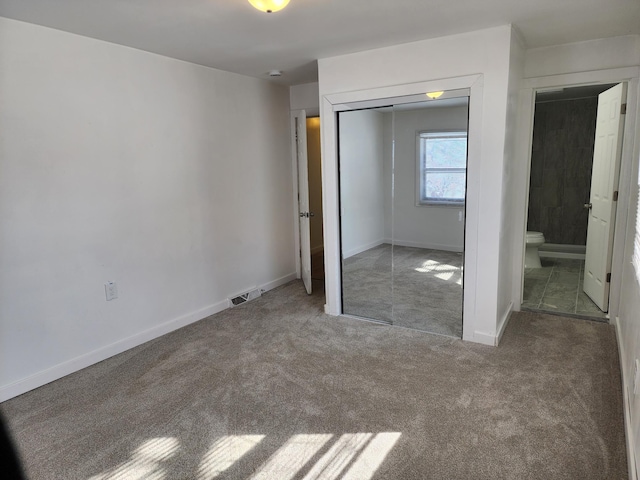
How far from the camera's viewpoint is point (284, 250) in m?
4.99

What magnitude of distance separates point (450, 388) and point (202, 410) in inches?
60.0

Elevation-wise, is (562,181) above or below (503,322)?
above

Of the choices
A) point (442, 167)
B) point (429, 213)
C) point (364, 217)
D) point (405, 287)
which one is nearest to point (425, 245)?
point (429, 213)

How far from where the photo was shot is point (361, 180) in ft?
12.6

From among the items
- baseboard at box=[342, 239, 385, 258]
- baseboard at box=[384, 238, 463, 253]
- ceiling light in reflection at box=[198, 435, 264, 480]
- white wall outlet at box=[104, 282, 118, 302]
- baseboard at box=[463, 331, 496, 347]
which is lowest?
ceiling light in reflection at box=[198, 435, 264, 480]

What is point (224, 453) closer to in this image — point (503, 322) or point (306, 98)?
point (503, 322)

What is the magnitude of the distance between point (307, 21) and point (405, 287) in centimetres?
239

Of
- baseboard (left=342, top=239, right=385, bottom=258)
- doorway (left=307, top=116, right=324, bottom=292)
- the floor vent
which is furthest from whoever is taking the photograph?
doorway (left=307, top=116, right=324, bottom=292)

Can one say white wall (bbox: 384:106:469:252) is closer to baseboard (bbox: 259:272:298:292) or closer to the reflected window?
the reflected window

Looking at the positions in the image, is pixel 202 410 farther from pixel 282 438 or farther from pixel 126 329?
pixel 126 329

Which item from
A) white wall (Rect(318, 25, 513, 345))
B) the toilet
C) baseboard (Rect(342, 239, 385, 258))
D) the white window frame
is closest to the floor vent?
baseboard (Rect(342, 239, 385, 258))

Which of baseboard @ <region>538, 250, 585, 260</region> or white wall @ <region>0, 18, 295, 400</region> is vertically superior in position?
white wall @ <region>0, 18, 295, 400</region>

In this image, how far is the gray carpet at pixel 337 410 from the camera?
6.53ft

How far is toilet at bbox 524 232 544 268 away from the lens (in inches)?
215
